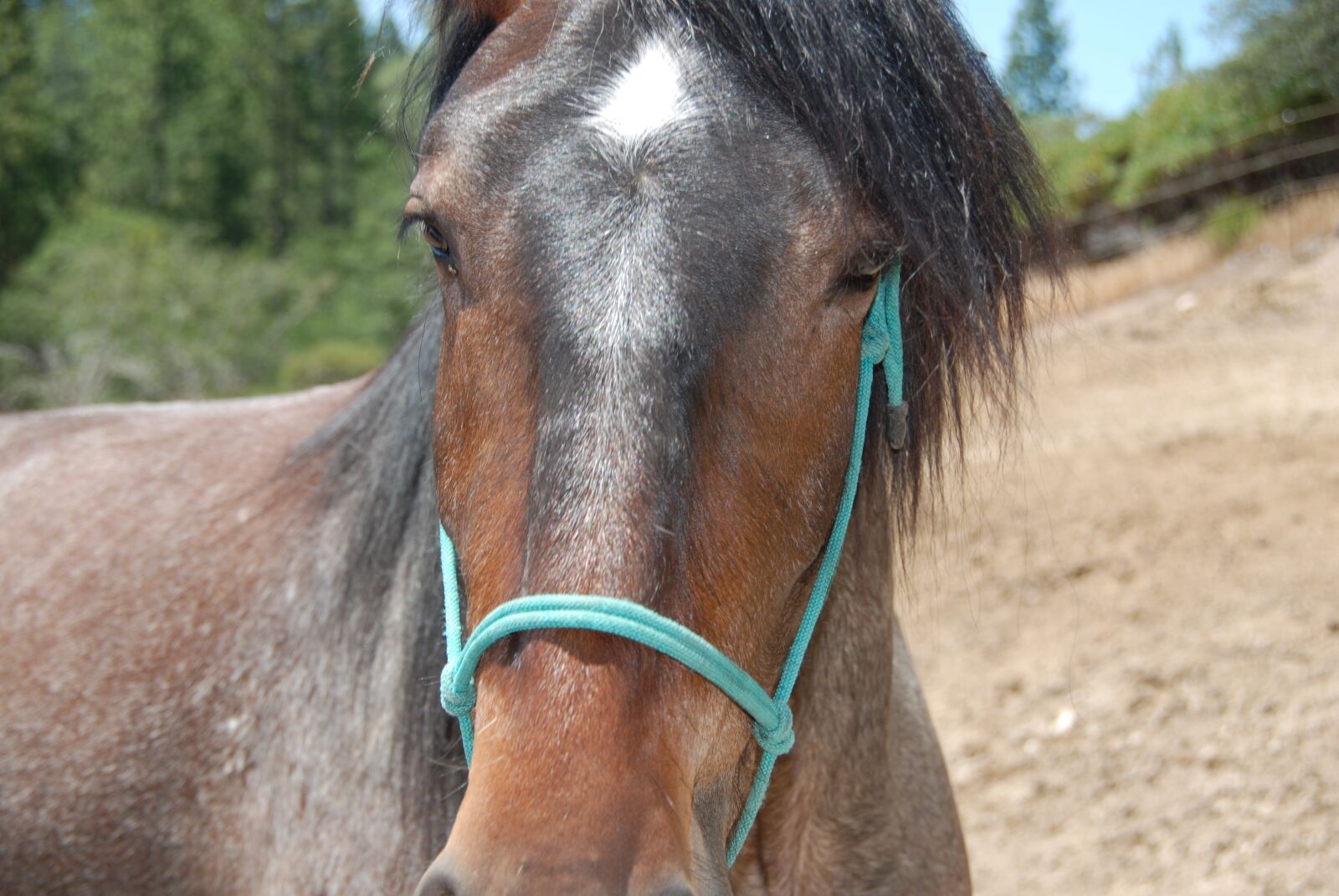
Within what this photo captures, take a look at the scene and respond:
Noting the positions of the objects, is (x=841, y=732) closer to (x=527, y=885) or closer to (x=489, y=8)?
(x=527, y=885)

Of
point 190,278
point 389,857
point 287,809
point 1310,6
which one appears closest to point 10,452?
point 287,809

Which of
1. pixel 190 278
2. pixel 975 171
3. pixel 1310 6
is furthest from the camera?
pixel 190 278

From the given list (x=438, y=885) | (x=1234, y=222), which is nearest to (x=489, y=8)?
(x=438, y=885)

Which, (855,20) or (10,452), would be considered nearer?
(855,20)

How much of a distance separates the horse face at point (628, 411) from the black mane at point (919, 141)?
48 millimetres

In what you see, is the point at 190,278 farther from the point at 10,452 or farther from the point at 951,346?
the point at 951,346

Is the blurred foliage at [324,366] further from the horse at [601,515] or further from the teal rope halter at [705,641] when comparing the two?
the teal rope halter at [705,641]

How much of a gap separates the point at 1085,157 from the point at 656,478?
19.4 m

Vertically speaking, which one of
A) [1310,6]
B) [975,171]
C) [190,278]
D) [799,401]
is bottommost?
[799,401]

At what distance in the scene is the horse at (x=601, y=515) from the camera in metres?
1.20

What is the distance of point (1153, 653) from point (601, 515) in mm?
4004

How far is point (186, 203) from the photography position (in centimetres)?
3972

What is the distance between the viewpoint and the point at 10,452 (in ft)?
10.1

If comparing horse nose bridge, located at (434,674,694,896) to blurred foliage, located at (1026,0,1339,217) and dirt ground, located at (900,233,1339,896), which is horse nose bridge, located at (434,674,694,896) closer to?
dirt ground, located at (900,233,1339,896)
